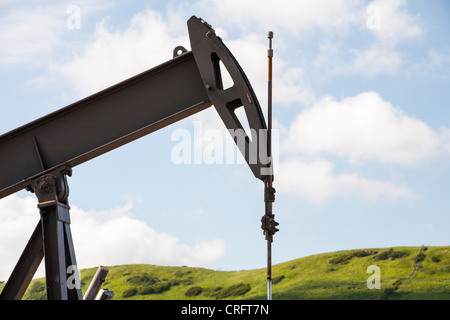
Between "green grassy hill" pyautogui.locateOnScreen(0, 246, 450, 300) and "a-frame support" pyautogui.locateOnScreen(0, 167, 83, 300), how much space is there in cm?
1594

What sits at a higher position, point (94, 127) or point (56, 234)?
point (94, 127)

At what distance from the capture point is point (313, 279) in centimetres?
2473

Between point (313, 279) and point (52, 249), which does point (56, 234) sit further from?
point (313, 279)

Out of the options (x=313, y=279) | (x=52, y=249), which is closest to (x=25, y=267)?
(x=52, y=249)

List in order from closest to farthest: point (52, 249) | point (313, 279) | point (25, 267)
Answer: point (52, 249) < point (25, 267) < point (313, 279)

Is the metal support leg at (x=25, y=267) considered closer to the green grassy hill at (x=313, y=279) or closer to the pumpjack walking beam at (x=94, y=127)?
the pumpjack walking beam at (x=94, y=127)

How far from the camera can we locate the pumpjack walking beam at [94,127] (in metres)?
6.96

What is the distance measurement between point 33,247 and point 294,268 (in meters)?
19.7

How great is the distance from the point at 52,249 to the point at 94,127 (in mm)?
1561

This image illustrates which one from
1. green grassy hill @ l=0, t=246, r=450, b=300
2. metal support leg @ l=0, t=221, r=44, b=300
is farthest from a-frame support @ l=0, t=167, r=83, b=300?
green grassy hill @ l=0, t=246, r=450, b=300

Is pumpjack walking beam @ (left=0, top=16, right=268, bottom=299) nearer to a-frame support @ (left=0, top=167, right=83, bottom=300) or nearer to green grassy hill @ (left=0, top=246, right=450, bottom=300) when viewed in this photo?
a-frame support @ (left=0, top=167, right=83, bottom=300)

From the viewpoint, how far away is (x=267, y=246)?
20.3ft

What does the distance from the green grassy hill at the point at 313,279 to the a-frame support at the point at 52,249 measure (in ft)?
52.3

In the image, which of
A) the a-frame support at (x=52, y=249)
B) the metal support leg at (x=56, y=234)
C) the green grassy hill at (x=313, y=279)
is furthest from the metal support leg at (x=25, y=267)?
the green grassy hill at (x=313, y=279)
